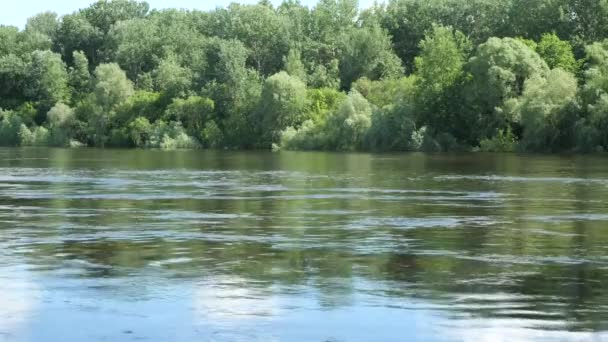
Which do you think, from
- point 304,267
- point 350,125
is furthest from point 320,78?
point 304,267

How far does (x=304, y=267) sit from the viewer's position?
55.4 ft

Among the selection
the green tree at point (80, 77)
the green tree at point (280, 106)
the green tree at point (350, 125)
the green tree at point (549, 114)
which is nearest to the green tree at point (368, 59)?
the green tree at point (280, 106)

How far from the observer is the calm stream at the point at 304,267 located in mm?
12055

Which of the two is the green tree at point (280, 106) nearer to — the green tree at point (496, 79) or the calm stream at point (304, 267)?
the green tree at point (496, 79)

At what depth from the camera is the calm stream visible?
1205 cm

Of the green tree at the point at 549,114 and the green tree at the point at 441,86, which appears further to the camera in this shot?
the green tree at the point at 441,86

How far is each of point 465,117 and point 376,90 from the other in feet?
76.5

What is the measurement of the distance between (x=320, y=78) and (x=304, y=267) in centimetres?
11936

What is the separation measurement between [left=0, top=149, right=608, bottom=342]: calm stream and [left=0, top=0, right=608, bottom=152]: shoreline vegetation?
194ft

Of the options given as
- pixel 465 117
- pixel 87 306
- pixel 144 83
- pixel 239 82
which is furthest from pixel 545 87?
pixel 87 306

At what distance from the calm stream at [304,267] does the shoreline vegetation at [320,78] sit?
2325 inches

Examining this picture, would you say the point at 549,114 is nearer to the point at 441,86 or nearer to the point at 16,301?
the point at 441,86

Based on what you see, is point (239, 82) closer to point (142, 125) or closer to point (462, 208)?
point (142, 125)

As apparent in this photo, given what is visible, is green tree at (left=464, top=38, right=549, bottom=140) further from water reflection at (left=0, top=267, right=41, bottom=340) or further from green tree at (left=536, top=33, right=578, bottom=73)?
water reflection at (left=0, top=267, right=41, bottom=340)
